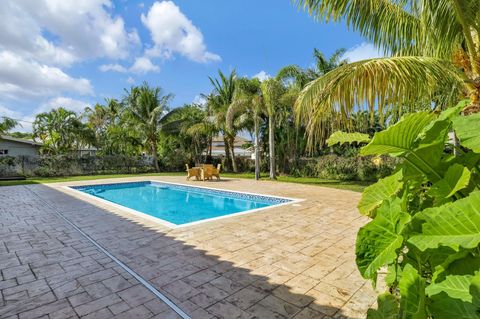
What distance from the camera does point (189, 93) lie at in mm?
29047

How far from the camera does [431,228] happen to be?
106cm

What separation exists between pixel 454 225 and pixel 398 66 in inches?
146

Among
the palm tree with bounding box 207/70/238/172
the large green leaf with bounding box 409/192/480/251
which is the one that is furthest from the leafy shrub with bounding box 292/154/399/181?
the large green leaf with bounding box 409/192/480/251

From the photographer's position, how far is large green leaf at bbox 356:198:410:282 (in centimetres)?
135

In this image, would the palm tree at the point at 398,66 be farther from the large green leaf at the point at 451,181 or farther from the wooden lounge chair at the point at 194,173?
the wooden lounge chair at the point at 194,173

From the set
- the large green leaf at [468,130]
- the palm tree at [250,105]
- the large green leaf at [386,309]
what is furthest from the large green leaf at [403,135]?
the palm tree at [250,105]

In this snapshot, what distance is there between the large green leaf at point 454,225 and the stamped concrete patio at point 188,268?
2161 mm

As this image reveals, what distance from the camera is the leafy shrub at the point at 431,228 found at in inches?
38.9

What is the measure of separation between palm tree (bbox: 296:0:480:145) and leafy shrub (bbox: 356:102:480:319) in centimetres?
291

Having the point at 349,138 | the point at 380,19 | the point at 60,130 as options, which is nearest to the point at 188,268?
the point at 349,138

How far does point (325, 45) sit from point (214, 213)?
13.8 metres

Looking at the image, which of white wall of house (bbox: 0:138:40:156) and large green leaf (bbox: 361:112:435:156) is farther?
white wall of house (bbox: 0:138:40:156)

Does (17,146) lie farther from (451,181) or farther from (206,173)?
(451,181)

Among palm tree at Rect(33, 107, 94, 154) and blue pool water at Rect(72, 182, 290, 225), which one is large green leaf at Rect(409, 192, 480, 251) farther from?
palm tree at Rect(33, 107, 94, 154)
